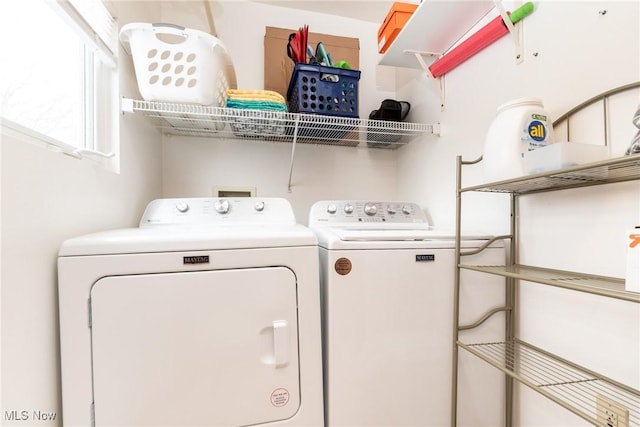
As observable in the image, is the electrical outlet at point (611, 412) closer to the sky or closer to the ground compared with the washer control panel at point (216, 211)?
closer to the ground

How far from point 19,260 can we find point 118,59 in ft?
3.33

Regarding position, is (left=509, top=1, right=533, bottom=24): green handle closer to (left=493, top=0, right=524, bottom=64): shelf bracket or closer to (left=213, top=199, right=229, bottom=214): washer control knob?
(left=493, top=0, right=524, bottom=64): shelf bracket

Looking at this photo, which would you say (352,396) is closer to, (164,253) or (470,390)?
(470,390)

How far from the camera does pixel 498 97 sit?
1332 mm

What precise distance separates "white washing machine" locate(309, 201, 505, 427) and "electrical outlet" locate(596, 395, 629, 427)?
0.44m

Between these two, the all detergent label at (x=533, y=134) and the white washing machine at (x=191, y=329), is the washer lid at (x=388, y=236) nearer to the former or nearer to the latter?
the white washing machine at (x=191, y=329)

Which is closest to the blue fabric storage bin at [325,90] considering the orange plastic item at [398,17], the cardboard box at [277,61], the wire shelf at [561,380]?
the orange plastic item at [398,17]

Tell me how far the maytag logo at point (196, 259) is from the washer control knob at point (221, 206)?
646 millimetres

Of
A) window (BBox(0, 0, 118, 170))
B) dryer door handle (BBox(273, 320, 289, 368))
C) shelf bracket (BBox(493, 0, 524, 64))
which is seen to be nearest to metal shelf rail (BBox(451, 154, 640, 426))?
shelf bracket (BBox(493, 0, 524, 64))

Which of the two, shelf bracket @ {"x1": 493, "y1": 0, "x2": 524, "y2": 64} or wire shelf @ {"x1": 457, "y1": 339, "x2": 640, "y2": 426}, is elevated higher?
shelf bracket @ {"x1": 493, "y1": 0, "x2": 524, "y2": 64}

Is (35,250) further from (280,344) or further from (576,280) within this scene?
(576,280)

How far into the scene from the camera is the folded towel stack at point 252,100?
5.12ft

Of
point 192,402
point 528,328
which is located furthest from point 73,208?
point 528,328

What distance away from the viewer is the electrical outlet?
0.79 metres
